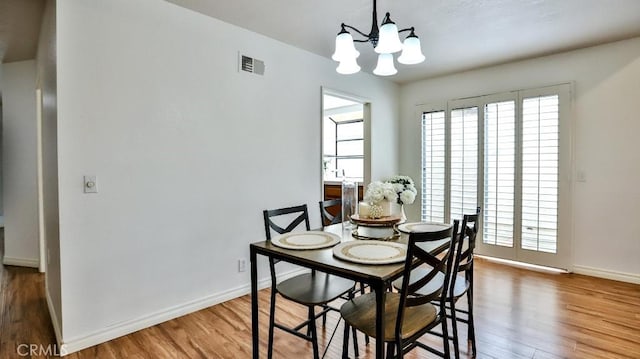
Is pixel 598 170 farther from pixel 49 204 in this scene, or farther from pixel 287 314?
pixel 49 204

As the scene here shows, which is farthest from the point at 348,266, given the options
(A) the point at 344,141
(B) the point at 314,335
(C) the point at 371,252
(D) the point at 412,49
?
(A) the point at 344,141

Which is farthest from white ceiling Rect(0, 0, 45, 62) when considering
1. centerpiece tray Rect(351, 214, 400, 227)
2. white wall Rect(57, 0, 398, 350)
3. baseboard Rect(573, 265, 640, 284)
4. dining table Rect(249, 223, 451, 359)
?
baseboard Rect(573, 265, 640, 284)

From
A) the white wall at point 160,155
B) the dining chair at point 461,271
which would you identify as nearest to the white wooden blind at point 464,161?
the white wall at point 160,155

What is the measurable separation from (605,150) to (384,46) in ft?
10.1

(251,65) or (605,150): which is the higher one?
(251,65)

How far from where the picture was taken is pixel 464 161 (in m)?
4.42

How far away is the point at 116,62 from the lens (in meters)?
Answer: 2.34

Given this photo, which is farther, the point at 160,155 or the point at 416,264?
the point at 160,155

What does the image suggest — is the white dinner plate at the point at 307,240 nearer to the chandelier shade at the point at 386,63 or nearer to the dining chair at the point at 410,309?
the dining chair at the point at 410,309

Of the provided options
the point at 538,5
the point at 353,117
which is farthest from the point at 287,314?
the point at 353,117

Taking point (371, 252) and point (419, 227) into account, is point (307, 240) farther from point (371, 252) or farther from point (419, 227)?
point (419, 227)

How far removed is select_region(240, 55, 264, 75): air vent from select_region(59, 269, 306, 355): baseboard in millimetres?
2008

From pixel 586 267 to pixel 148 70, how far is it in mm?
4649

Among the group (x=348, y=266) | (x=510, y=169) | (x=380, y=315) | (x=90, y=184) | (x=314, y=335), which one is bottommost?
(x=314, y=335)
